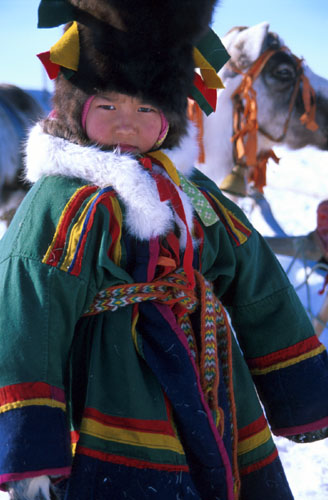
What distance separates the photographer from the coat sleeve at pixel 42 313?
849 mm

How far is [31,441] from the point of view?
2.77ft

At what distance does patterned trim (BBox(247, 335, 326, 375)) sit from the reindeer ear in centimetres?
201

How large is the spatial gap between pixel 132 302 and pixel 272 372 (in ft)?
1.20

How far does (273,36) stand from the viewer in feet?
9.56

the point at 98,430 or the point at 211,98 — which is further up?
the point at 211,98

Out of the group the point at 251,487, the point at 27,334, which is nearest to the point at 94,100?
the point at 27,334

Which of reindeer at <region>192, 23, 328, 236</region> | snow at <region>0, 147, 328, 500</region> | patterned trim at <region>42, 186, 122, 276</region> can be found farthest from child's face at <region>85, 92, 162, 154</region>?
reindeer at <region>192, 23, 328, 236</region>

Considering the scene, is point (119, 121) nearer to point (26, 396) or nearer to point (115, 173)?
point (115, 173)

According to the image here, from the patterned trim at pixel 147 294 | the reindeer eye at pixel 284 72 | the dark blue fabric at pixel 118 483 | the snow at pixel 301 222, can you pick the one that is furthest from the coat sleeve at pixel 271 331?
the reindeer eye at pixel 284 72

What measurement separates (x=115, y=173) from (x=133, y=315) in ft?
0.82

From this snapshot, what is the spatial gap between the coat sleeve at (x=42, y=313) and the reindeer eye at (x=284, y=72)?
221 cm

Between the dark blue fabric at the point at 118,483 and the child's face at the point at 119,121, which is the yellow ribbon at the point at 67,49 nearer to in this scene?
the child's face at the point at 119,121

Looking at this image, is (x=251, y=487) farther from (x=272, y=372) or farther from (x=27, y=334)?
(x=27, y=334)

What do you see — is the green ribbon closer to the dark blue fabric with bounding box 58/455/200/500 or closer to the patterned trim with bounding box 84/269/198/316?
the patterned trim with bounding box 84/269/198/316
